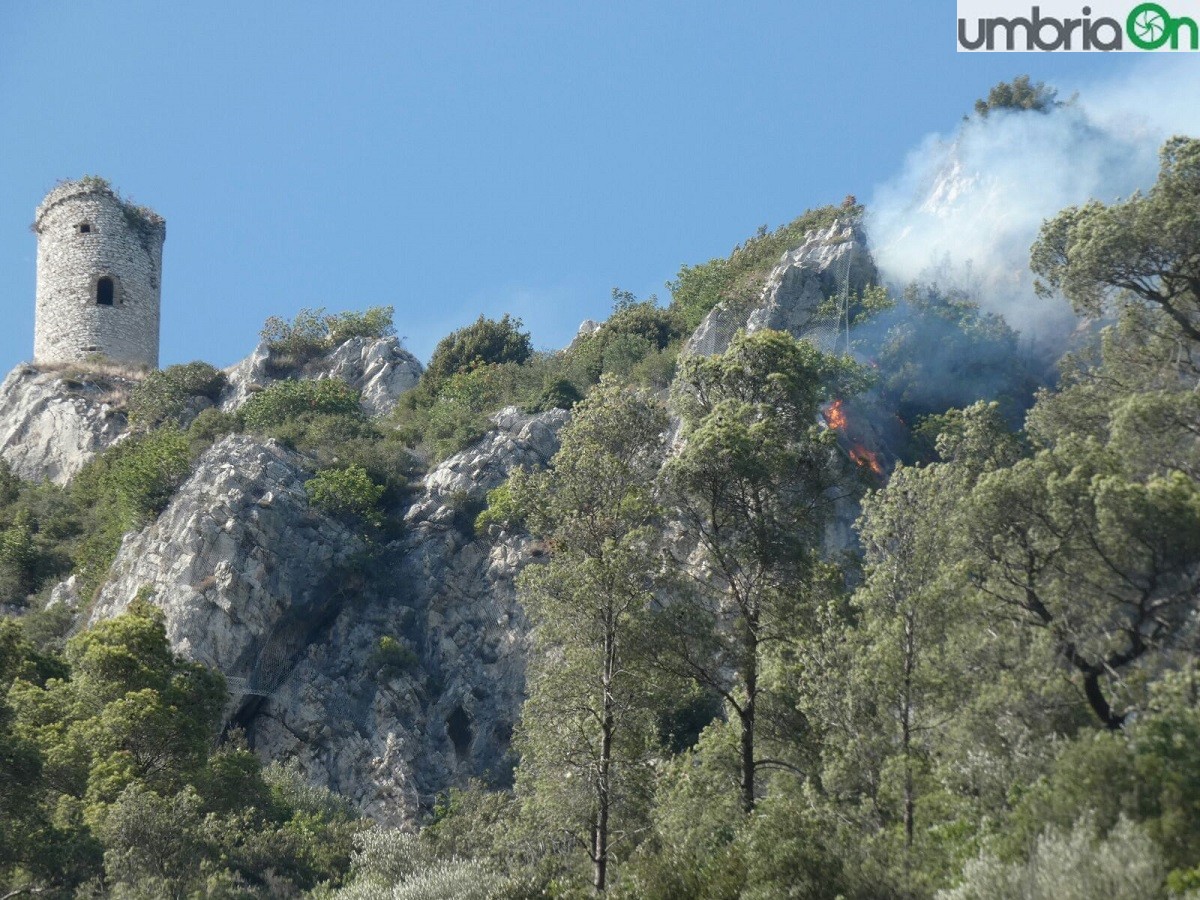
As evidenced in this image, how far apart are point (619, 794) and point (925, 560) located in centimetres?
705

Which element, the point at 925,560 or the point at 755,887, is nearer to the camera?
the point at 755,887

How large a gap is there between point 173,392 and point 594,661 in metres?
40.0

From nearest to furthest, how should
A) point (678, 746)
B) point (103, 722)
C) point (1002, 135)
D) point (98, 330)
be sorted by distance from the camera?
point (103, 722) < point (678, 746) < point (1002, 135) < point (98, 330)

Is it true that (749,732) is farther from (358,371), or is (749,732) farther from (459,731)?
(358,371)

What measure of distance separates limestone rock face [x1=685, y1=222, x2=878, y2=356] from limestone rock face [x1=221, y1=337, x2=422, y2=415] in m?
14.4

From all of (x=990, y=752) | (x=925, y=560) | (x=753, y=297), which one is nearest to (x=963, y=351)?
(x=753, y=297)

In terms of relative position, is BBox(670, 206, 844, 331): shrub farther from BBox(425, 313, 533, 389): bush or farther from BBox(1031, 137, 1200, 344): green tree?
BBox(1031, 137, 1200, 344): green tree

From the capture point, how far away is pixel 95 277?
69.7 meters

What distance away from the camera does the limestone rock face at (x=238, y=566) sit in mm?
45938

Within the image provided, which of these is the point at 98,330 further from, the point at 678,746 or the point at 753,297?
the point at 678,746

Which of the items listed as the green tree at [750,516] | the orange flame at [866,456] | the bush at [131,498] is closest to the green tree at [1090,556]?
the green tree at [750,516]

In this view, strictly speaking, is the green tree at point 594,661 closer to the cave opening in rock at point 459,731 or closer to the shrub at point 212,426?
the cave opening in rock at point 459,731

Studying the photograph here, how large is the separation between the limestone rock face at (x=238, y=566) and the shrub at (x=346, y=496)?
0.46 m

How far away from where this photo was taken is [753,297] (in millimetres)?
55844
